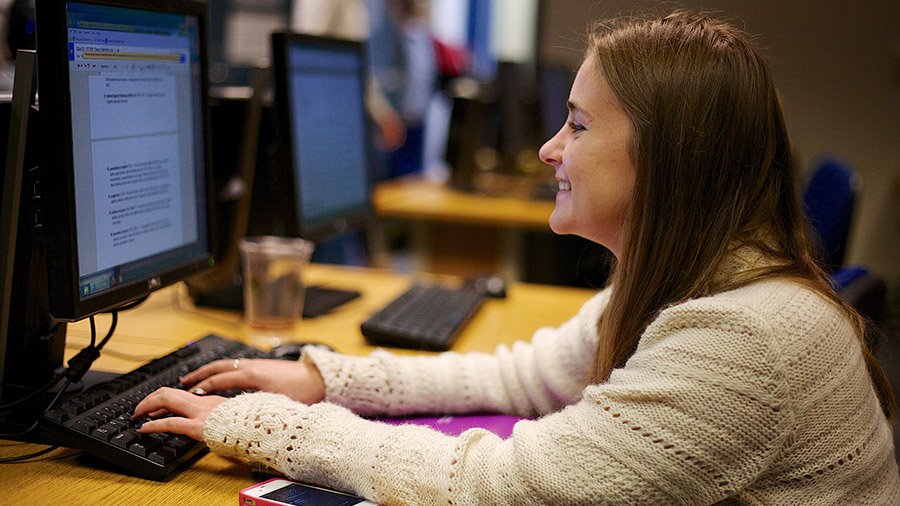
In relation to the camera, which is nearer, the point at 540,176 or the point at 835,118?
the point at 540,176

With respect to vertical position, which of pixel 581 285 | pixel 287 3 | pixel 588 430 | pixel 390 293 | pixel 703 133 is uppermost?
pixel 287 3

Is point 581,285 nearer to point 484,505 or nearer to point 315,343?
point 315,343

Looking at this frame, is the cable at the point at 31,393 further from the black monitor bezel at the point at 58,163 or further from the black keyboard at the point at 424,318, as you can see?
the black keyboard at the point at 424,318

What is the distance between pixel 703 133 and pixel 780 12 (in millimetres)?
4540

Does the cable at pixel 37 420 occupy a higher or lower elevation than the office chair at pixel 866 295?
lower

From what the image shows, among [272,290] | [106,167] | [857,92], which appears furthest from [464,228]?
[857,92]

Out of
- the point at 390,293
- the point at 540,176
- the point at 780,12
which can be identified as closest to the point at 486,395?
the point at 390,293

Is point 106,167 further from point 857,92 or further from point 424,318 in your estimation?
point 857,92

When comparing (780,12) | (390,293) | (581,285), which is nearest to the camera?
(390,293)

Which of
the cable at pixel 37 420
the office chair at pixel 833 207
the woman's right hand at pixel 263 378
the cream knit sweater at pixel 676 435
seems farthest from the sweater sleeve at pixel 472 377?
the office chair at pixel 833 207

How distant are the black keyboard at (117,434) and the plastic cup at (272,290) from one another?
420 millimetres

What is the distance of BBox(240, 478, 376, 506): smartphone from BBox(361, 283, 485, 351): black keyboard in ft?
1.86

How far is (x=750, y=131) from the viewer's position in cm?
90

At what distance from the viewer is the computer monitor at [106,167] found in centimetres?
92
